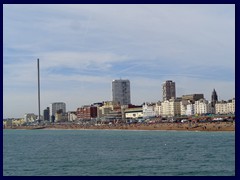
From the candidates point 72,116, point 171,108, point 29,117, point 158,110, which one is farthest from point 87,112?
point 29,117

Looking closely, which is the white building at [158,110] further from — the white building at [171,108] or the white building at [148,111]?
the white building at [171,108]

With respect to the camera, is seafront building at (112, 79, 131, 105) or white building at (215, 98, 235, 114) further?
seafront building at (112, 79, 131, 105)

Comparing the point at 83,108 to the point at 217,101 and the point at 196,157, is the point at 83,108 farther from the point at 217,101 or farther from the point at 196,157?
the point at 196,157

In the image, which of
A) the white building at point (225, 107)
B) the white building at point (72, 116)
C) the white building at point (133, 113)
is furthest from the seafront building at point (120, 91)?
the white building at point (225, 107)

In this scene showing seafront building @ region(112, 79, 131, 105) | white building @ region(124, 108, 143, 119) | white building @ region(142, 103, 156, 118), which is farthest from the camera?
seafront building @ region(112, 79, 131, 105)

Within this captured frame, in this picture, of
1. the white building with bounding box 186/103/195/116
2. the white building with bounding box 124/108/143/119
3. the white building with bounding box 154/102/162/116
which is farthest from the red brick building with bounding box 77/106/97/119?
the white building with bounding box 186/103/195/116

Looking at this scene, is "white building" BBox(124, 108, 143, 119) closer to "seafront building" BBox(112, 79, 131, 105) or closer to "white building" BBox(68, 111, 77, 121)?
"white building" BBox(68, 111, 77, 121)

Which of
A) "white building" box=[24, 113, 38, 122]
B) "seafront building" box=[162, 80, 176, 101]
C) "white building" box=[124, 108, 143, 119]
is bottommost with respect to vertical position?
"white building" box=[24, 113, 38, 122]

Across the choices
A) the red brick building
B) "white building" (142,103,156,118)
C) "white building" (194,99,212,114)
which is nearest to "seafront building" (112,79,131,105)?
the red brick building

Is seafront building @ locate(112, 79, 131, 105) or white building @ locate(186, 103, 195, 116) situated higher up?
seafront building @ locate(112, 79, 131, 105)

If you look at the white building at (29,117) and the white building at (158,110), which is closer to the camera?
the white building at (158,110)

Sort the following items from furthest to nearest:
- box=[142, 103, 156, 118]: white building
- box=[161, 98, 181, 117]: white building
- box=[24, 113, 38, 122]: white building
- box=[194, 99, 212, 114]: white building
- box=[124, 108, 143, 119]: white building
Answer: box=[24, 113, 38, 122]: white building
box=[124, 108, 143, 119]: white building
box=[142, 103, 156, 118]: white building
box=[161, 98, 181, 117]: white building
box=[194, 99, 212, 114]: white building
